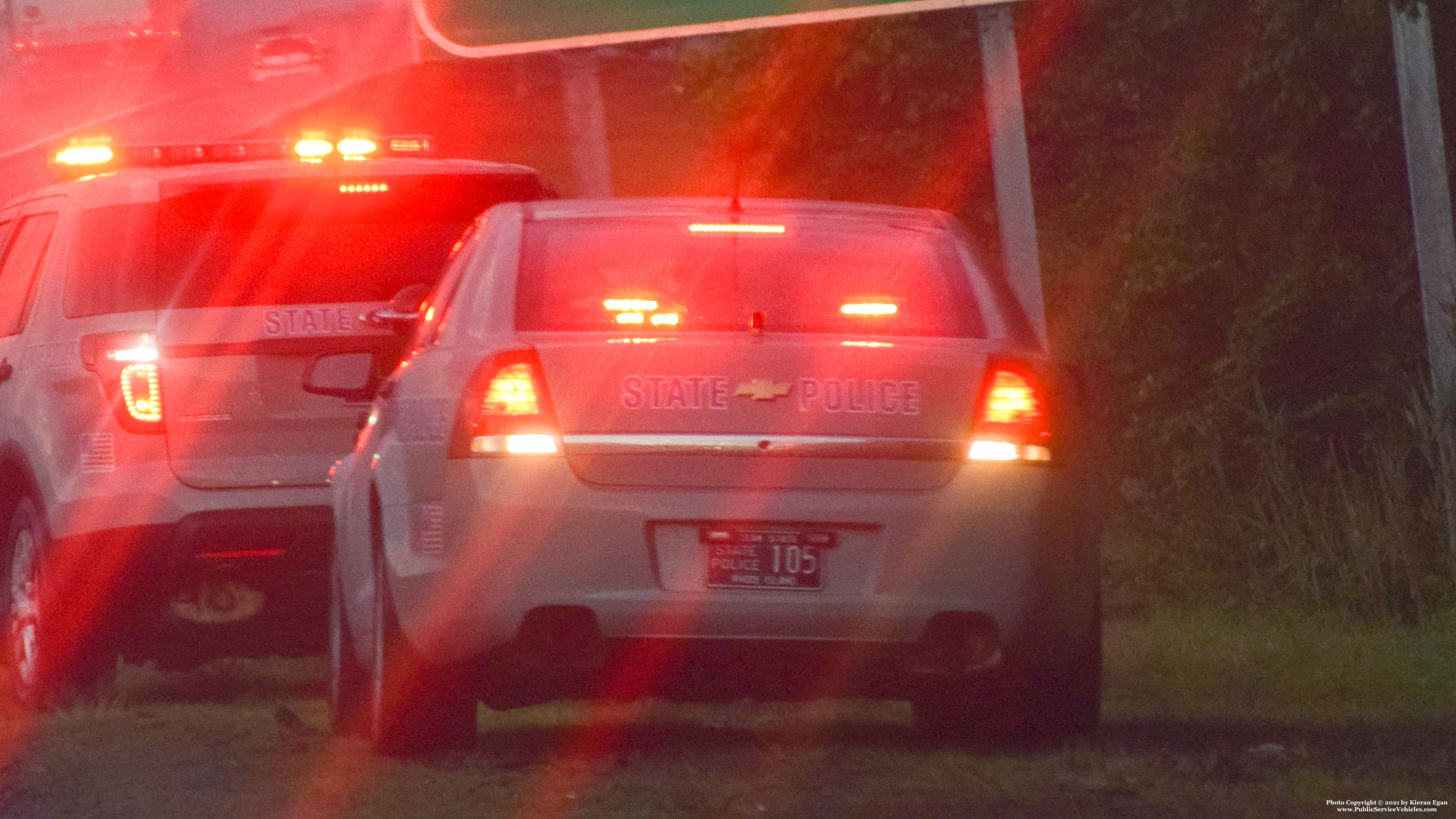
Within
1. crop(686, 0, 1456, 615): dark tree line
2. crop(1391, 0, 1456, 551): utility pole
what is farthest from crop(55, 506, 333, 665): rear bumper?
crop(1391, 0, 1456, 551): utility pole

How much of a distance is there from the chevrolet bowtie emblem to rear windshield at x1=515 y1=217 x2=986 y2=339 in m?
0.25

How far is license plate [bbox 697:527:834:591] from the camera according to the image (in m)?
6.93

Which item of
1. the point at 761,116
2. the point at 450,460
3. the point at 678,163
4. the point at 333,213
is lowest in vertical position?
the point at 450,460

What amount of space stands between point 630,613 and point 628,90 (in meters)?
62.3

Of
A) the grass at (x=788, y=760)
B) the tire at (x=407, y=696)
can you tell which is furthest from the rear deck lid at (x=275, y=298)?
the tire at (x=407, y=696)

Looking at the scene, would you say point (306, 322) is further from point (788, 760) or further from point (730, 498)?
point (730, 498)

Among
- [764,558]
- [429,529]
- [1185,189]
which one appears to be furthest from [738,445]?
[1185,189]

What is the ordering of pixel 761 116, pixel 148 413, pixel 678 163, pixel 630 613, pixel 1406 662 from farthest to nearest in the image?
1. pixel 678 163
2. pixel 761 116
3. pixel 1406 662
4. pixel 148 413
5. pixel 630 613

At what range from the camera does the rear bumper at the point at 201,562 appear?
9.30 meters

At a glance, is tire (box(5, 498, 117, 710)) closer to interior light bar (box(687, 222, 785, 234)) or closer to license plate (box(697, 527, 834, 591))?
interior light bar (box(687, 222, 785, 234))

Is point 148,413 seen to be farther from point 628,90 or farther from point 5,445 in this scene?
point 628,90

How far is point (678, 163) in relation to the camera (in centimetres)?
6375

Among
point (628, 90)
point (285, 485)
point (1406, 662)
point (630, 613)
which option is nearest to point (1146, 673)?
point (1406, 662)

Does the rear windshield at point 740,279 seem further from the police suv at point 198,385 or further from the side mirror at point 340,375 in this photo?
the police suv at point 198,385
